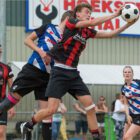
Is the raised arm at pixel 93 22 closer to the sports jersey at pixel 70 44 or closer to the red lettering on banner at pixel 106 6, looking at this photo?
the sports jersey at pixel 70 44

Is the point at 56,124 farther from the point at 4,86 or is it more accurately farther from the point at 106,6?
the point at 106,6

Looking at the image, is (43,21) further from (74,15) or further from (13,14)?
(74,15)

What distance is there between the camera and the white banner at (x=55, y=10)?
28.0m

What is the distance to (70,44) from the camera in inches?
420

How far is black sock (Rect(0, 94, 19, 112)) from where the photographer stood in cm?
1134

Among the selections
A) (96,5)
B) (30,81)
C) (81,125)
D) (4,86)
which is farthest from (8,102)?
(96,5)

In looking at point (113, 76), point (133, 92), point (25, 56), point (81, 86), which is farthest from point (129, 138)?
point (25, 56)

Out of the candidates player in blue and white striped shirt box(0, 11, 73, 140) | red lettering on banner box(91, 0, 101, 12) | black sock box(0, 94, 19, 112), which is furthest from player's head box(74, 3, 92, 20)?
red lettering on banner box(91, 0, 101, 12)

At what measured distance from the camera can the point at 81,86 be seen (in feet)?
35.6

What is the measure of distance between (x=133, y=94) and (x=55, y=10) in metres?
14.8

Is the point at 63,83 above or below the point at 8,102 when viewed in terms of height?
above

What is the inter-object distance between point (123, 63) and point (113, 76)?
3.22m

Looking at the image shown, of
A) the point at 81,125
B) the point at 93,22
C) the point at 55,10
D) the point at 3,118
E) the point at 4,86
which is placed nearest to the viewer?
the point at 93,22

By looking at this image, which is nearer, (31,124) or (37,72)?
(31,124)
